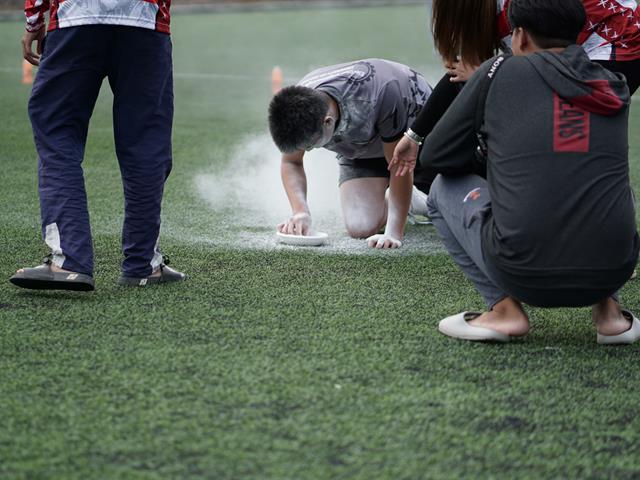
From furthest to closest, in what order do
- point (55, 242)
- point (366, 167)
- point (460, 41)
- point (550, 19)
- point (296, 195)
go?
point (366, 167) → point (296, 195) → point (460, 41) → point (55, 242) → point (550, 19)

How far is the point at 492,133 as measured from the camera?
3195mm

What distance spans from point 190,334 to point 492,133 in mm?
1092

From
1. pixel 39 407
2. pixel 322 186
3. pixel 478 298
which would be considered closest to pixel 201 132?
pixel 322 186

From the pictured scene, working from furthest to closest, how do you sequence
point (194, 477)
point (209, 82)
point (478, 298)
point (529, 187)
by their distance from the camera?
point (209, 82) → point (478, 298) → point (529, 187) → point (194, 477)

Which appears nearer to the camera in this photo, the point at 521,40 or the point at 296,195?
the point at 521,40

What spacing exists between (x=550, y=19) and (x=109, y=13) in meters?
1.52

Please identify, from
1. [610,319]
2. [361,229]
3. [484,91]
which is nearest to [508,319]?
[610,319]

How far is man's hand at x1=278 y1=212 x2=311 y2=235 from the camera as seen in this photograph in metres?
5.05

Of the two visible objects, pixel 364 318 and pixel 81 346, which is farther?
pixel 364 318

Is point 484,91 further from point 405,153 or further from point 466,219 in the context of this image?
point 405,153

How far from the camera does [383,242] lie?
4.98 m

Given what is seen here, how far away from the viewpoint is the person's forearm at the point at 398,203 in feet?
16.5

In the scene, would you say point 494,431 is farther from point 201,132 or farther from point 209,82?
point 209,82

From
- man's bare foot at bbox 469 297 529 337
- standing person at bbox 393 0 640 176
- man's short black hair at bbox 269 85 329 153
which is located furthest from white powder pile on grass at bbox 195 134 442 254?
man's bare foot at bbox 469 297 529 337
